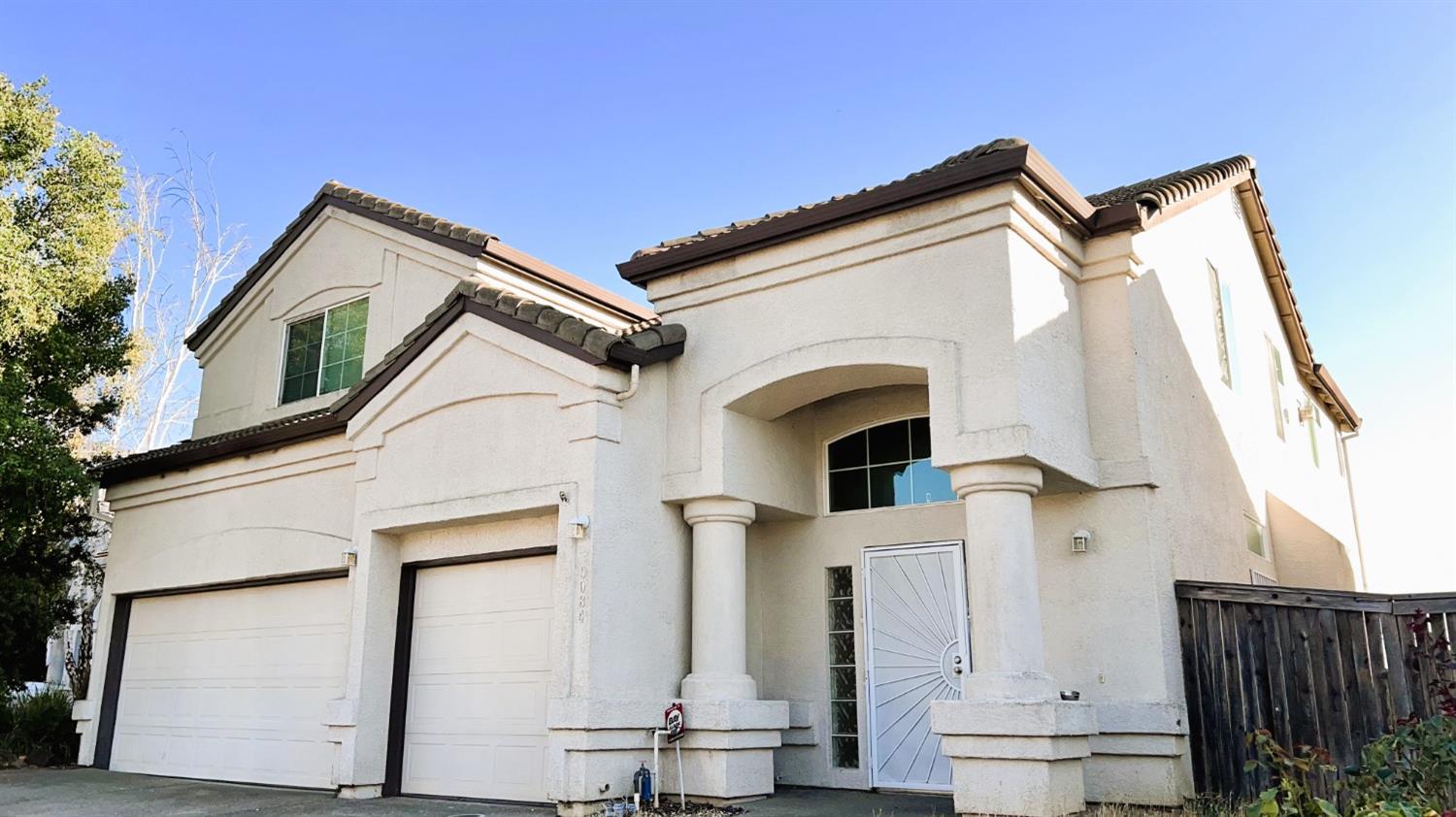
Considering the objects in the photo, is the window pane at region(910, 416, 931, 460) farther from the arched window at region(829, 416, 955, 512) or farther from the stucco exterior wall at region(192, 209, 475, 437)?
the stucco exterior wall at region(192, 209, 475, 437)

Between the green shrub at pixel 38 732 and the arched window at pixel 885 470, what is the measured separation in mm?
11380

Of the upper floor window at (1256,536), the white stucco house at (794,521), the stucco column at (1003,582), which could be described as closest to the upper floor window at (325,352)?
the white stucco house at (794,521)

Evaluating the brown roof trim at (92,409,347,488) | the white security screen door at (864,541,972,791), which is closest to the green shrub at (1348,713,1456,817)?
the white security screen door at (864,541,972,791)

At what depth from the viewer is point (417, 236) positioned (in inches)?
600

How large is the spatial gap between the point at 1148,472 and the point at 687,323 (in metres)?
4.62

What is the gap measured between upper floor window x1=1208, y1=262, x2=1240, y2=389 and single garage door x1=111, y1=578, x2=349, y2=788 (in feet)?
34.5

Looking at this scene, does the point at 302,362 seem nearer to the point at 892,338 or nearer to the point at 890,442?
the point at 890,442

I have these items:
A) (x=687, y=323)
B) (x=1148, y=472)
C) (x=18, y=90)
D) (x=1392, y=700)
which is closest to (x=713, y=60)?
(x=687, y=323)

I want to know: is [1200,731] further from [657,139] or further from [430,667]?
[657,139]

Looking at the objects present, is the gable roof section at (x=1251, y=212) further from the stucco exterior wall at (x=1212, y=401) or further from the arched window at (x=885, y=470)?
the arched window at (x=885, y=470)

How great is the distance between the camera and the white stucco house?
9188 mm

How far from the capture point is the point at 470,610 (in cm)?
1126

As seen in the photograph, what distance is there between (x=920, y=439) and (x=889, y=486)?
23.0 inches

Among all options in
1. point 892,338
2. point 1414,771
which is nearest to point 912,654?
point 892,338
